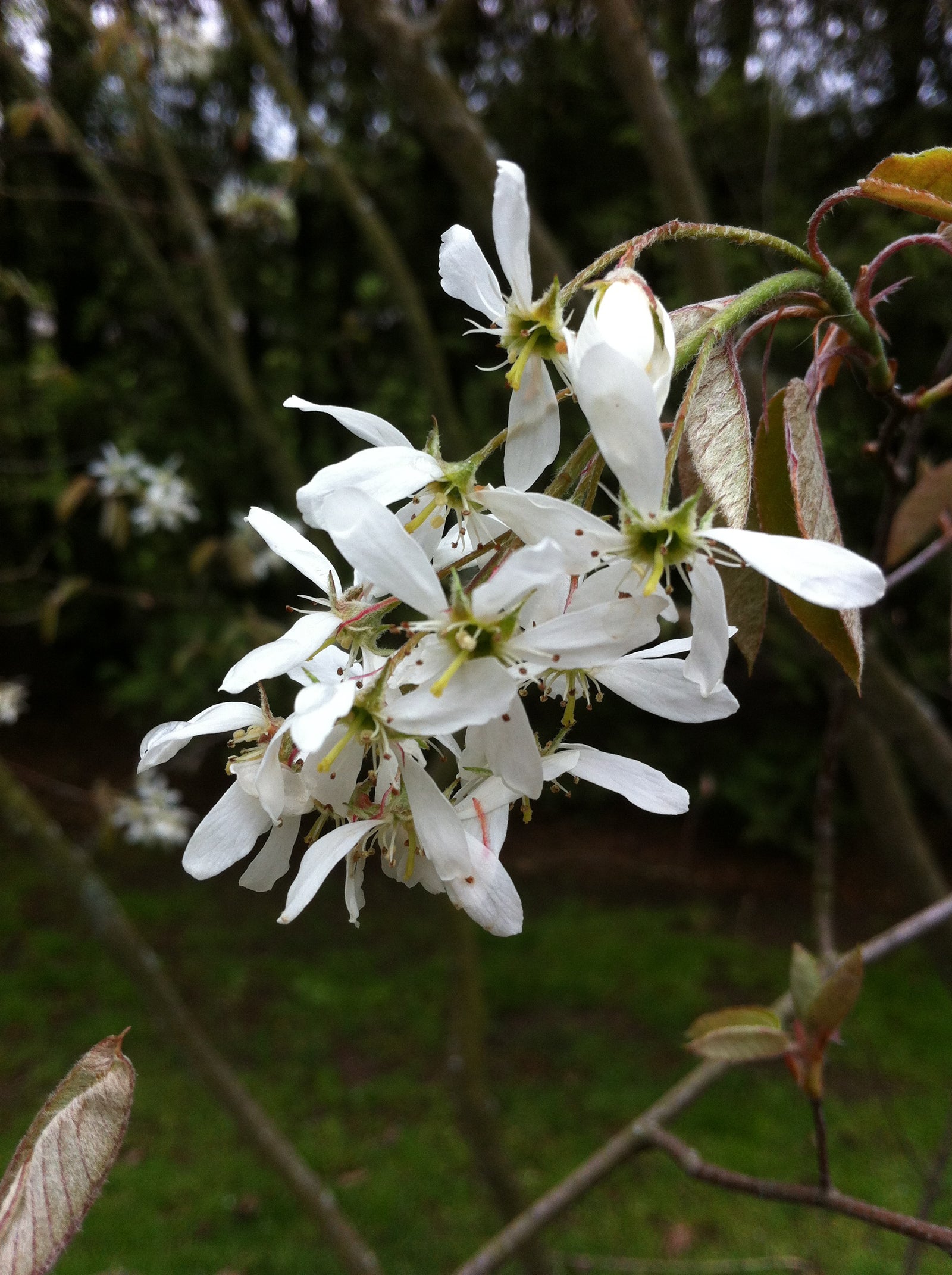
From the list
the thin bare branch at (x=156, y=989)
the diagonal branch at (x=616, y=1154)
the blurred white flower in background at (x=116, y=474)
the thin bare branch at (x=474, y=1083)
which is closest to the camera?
the diagonal branch at (x=616, y=1154)

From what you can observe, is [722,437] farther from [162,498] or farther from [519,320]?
[162,498]

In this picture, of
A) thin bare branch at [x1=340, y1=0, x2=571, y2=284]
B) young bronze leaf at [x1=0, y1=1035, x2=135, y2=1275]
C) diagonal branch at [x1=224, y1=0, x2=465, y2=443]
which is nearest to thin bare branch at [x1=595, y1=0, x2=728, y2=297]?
thin bare branch at [x1=340, y1=0, x2=571, y2=284]

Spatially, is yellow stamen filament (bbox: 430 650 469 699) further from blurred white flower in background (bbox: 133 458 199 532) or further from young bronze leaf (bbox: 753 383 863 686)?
blurred white flower in background (bbox: 133 458 199 532)

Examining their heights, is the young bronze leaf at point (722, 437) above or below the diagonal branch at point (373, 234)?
below

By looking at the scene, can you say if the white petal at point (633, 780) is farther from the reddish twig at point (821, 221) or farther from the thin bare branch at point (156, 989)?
the thin bare branch at point (156, 989)

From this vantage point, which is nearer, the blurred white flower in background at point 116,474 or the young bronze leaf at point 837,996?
the young bronze leaf at point 837,996

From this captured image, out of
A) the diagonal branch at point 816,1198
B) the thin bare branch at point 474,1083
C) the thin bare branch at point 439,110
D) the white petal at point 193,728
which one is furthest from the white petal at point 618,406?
the thin bare branch at point 474,1083

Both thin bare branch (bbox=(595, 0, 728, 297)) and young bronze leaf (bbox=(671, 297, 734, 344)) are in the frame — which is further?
thin bare branch (bbox=(595, 0, 728, 297))
